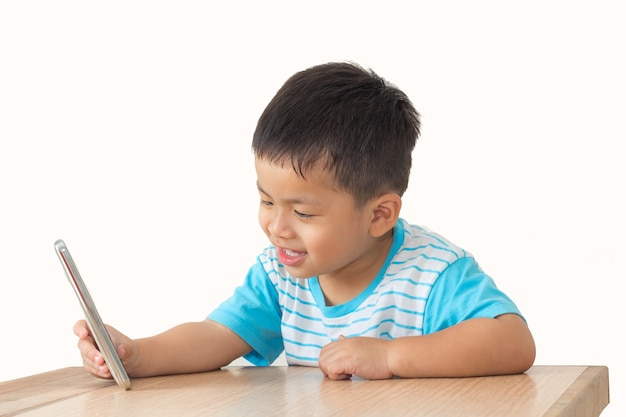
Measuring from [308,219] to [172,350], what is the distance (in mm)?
234

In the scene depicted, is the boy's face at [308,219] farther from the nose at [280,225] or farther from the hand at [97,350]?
the hand at [97,350]

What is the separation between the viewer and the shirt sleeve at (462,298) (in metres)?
1.11

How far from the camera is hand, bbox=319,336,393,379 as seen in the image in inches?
41.4

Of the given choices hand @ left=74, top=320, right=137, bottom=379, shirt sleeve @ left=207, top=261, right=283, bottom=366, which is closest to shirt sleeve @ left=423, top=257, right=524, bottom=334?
shirt sleeve @ left=207, top=261, right=283, bottom=366

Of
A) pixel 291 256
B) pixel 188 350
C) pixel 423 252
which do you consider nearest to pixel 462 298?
pixel 423 252

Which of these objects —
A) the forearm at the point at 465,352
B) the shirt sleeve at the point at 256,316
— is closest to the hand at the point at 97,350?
the shirt sleeve at the point at 256,316

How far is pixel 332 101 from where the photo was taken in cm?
120

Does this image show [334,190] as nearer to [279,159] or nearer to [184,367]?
[279,159]

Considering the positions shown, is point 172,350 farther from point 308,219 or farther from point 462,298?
point 462,298

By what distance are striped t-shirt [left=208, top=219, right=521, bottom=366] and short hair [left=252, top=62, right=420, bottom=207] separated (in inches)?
4.0

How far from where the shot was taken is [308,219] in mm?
1145

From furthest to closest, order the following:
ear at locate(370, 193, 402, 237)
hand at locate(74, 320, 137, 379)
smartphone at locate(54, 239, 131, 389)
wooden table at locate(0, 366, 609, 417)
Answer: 1. ear at locate(370, 193, 402, 237)
2. hand at locate(74, 320, 137, 379)
3. smartphone at locate(54, 239, 131, 389)
4. wooden table at locate(0, 366, 609, 417)

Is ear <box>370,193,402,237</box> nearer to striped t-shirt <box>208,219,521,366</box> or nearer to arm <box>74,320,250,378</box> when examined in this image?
striped t-shirt <box>208,219,521,366</box>

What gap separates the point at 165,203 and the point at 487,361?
1.30 m
